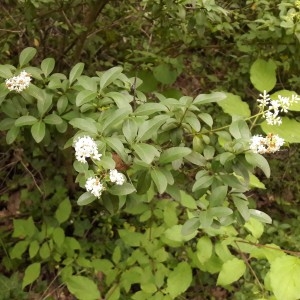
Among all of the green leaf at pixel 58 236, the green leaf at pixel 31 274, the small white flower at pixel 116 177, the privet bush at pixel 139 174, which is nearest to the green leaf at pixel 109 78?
the privet bush at pixel 139 174

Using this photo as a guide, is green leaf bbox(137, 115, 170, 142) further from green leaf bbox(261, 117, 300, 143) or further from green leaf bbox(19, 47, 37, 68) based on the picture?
green leaf bbox(261, 117, 300, 143)

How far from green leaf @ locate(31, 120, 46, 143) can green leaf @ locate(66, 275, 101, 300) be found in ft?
3.66

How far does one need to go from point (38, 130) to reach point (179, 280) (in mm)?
1074

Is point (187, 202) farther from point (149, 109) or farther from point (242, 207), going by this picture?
point (149, 109)

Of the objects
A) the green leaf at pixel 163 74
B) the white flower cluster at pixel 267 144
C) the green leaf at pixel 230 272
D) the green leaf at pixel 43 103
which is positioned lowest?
the green leaf at pixel 230 272

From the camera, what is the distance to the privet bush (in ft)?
4.25

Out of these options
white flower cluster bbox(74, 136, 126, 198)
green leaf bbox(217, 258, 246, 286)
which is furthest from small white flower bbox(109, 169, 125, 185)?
green leaf bbox(217, 258, 246, 286)

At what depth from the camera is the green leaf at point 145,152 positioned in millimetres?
1227

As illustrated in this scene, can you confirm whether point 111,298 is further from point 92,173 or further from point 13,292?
point 92,173

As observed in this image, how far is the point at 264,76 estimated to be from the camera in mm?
2529

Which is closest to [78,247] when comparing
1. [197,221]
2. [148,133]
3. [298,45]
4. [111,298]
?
[111,298]

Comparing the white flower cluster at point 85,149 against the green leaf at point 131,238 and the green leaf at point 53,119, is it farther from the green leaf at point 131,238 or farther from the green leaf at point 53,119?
the green leaf at point 131,238

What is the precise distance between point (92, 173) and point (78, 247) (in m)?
1.40

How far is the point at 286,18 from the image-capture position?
202cm
